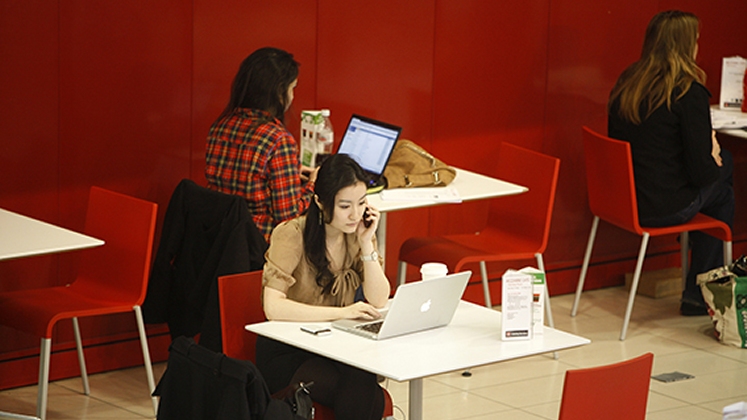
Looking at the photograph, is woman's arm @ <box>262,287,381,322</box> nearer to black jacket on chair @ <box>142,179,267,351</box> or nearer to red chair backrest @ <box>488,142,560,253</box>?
black jacket on chair @ <box>142,179,267,351</box>

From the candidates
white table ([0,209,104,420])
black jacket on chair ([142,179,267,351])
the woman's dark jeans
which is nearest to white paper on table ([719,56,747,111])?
the woman's dark jeans

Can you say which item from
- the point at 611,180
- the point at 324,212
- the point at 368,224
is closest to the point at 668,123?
the point at 611,180

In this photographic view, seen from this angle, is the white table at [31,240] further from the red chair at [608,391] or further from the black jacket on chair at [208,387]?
the red chair at [608,391]

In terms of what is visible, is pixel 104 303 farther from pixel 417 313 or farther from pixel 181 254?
pixel 417 313

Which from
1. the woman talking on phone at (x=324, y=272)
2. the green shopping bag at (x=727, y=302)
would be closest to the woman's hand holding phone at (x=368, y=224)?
the woman talking on phone at (x=324, y=272)

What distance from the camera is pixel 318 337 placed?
11.3 ft

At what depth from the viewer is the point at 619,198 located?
5816 mm

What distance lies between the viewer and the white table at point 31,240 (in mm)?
3893

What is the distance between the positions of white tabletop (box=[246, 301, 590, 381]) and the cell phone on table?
0.02 meters

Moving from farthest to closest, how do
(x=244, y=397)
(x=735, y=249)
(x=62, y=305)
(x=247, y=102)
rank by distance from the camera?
(x=735, y=249), (x=247, y=102), (x=62, y=305), (x=244, y=397)

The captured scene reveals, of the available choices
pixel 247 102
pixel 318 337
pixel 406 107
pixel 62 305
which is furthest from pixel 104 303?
pixel 406 107

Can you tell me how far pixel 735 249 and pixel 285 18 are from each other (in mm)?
3524

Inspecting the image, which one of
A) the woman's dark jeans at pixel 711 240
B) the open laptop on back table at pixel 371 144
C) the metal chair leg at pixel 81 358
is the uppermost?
the open laptop on back table at pixel 371 144

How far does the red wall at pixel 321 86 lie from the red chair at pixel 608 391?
8.72ft
